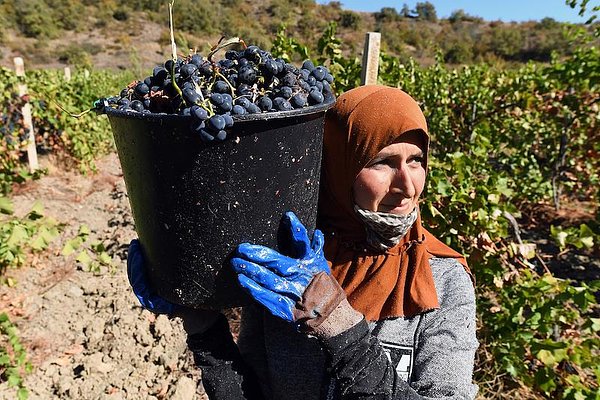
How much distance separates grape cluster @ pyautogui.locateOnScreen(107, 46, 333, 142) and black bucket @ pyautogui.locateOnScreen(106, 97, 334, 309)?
29 mm

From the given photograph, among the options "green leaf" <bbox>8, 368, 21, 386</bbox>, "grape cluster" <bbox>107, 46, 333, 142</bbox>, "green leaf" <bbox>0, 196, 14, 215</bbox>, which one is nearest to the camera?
"grape cluster" <bbox>107, 46, 333, 142</bbox>

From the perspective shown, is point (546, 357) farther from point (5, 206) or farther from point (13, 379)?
point (13, 379)

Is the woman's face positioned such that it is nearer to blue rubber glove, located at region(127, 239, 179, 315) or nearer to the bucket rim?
the bucket rim

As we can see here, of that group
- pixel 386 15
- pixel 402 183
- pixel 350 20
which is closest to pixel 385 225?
pixel 402 183

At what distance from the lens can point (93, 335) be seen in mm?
3490

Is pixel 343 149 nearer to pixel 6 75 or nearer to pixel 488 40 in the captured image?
pixel 6 75

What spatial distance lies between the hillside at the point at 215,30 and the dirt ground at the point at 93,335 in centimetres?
2787

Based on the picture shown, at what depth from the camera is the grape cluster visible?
0.84 meters

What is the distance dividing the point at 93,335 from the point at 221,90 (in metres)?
3.16

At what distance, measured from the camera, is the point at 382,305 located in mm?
1305

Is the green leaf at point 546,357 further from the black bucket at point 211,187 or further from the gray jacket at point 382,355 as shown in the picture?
the black bucket at point 211,187

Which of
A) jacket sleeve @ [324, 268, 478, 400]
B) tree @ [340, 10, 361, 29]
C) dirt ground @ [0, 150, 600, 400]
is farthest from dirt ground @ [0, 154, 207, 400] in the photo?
tree @ [340, 10, 361, 29]

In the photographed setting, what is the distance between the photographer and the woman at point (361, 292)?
3.51ft

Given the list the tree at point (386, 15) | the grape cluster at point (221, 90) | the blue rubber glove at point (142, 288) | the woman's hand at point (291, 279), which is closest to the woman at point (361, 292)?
the woman's hand at point (291, 279)
